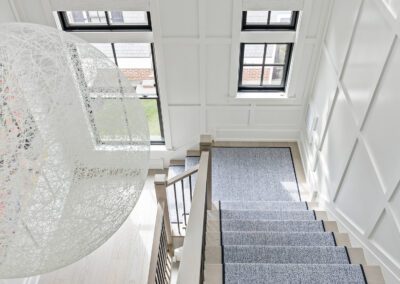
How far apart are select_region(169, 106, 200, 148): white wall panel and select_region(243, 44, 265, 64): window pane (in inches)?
33.8

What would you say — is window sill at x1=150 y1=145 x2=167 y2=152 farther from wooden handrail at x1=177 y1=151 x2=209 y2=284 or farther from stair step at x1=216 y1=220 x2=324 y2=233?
wooden handrail at x1=177 y1=151 x2=209 y2=284

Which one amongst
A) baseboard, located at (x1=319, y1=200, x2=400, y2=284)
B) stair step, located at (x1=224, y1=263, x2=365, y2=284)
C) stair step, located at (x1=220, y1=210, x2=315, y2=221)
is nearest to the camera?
stair step, located at (x1=224, y1=263, x2=365, y2=284)

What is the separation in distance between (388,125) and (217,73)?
90.1 inches

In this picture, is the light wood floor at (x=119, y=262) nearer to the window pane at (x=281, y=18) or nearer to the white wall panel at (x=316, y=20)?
the window pane at (x=281, y=18)

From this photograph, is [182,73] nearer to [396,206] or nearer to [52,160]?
[396,206]

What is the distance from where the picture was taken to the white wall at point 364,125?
2543 mm

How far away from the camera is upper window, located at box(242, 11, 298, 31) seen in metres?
4.12

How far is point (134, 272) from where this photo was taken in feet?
13.9

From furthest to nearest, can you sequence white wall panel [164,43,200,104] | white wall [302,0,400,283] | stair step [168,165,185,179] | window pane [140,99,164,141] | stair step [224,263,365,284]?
stair step [168,165,185,179] → window pane [140,99,164,141] → white wall panel [164,43,200,104] → white wall [302,0,400,283] → stair step [224,263,365,284]

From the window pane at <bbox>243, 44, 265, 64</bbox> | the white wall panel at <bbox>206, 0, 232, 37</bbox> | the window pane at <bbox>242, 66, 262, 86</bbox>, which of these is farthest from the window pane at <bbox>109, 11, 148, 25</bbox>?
the window pane at <bbox>242, 66, 262, 86</bbox>

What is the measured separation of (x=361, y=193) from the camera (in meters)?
3.11

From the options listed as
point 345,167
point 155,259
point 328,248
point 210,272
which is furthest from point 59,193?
point 345,167

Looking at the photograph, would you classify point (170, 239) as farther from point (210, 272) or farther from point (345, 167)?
point (345, 167)

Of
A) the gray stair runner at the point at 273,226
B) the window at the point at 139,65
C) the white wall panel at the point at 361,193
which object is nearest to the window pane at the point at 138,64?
the window at the point at 139,65
